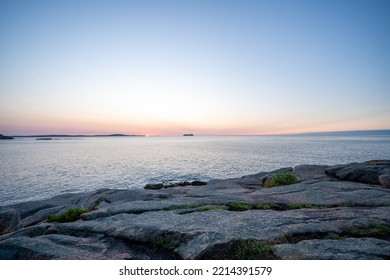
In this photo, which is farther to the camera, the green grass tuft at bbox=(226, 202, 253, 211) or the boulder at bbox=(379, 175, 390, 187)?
the boulder at bbox=(379, 175, 390, 187)

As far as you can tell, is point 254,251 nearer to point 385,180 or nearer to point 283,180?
point 283,180

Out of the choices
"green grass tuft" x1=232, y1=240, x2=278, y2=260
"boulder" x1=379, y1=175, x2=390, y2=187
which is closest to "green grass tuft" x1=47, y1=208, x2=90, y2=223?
"green grass tuft" x1=232, y1=240, x2=278, y2=260

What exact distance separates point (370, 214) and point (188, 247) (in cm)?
786

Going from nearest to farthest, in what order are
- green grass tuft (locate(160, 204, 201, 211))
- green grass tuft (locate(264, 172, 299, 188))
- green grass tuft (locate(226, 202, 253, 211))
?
green grass tuft (locate(226, 202, 253, 211))
green grass tuft (locate(160, 204, 201, 211))
green grass tuft (locate(264, 172, 299, 188))

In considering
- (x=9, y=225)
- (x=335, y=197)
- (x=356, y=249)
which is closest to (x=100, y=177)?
(x=9, y=225)

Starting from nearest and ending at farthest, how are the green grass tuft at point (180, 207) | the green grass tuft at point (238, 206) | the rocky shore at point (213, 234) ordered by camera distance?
1. the rocky shore at point (213, 234)
2. the green grass tuft at point (238, 206)
3. the green grass tuft at point (180, 207)

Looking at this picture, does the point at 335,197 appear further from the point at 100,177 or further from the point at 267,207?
the point at 100,177

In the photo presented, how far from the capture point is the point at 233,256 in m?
6.28

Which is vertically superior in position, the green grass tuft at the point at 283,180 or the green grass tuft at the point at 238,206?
the green grass tuft at the point at 238,206

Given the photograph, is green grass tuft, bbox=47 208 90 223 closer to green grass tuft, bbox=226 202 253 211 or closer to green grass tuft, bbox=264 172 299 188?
green grass tuft, bbox=226 202 253 211

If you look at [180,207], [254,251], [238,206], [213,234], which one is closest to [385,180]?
[238,206]

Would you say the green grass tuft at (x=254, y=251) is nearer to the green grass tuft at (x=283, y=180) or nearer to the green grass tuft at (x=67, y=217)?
the green grass tuft at (x=67, y=217)

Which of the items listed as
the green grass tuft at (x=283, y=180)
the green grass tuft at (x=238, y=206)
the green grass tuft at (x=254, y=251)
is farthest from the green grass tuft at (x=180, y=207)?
the green grass tuft at (x=283, y=180)

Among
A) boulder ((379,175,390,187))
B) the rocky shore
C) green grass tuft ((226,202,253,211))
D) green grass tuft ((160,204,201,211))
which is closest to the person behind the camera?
the rocky shore
